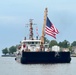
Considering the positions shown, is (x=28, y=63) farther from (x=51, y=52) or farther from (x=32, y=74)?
(x=32, y=74)

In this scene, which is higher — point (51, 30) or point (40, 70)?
point (51, 30)

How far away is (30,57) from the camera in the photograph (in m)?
99.5

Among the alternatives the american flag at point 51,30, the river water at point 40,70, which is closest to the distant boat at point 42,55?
the american flag at point 51,30

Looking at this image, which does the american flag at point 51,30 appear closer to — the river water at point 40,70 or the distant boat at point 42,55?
the distant boat at point 42,55

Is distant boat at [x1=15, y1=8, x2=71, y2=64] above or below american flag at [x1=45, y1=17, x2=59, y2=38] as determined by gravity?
below

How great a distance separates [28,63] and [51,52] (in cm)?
484

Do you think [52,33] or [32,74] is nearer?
[32,74]

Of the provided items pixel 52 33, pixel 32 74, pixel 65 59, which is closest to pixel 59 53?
pixel 65 59

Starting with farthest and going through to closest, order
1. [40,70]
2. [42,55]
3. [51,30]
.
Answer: [42,55] < [51,30] < [40,70]

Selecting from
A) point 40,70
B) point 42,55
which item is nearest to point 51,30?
point 42,55

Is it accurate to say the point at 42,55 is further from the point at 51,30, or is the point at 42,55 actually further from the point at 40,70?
the point at 40,70

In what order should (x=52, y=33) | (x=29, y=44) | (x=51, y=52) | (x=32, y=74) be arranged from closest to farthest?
(x=32, y=74) < (x=52, y=33) < (x=51, y=52) < (x=29, y=44)

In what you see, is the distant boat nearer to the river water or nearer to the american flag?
the american flag

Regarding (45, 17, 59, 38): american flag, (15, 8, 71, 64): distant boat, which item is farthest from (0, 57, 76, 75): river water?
(15, 8, 71, 64): distant boat
